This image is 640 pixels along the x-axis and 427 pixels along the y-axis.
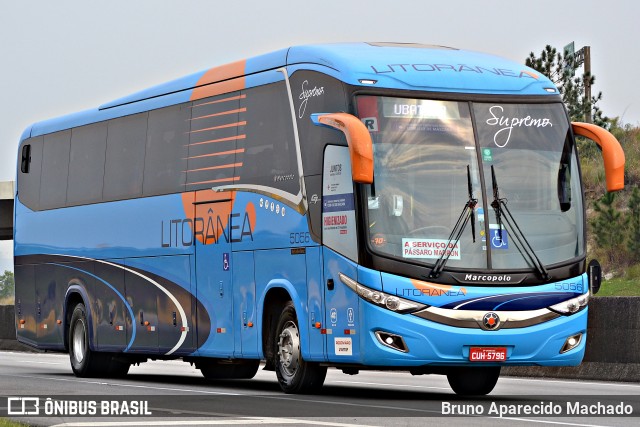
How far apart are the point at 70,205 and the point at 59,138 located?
153cm

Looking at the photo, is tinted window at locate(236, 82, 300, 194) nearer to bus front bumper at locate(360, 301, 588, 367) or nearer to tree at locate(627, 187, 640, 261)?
bus front bumper at locate(360, 301, 588, 367)

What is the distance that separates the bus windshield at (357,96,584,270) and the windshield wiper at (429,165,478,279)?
0.04 ft

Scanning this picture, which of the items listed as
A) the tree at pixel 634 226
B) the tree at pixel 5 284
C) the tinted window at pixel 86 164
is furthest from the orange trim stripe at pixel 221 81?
the tree at pixel 5 284

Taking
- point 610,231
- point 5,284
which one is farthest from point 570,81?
point 5,284

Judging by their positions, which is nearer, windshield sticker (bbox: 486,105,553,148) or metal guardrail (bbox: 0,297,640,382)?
windshield sticker (bbox: 486,105,553,148)

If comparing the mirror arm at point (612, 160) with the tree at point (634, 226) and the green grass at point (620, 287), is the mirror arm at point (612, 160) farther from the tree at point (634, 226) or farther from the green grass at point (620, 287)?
the tree at point (634, 226)

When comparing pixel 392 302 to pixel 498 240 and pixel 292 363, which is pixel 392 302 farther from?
pixel 292 363

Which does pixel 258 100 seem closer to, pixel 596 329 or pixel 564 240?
pixel 564 240

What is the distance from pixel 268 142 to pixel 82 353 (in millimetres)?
7469

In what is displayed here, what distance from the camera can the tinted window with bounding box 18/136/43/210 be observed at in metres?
27.1

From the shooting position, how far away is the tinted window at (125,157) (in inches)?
916

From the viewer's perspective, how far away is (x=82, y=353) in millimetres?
25172

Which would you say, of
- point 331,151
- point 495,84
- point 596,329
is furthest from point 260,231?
point 596,329

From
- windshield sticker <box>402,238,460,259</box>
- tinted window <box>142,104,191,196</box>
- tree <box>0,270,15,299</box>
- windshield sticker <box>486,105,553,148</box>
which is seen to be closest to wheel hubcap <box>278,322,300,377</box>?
windshield sticker <box>402,238,460,259</box>
